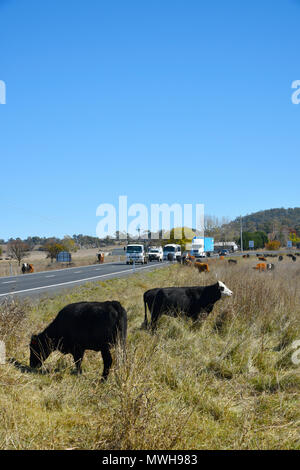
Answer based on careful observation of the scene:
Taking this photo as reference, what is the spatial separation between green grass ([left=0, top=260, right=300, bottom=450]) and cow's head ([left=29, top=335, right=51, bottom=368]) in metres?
0.18

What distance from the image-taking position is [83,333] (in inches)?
266

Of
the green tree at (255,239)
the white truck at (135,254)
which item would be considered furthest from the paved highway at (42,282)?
the green tree at (255,239)

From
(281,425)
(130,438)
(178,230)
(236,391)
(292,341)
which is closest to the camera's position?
(130,438)

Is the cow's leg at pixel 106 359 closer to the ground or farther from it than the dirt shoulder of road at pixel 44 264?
farther from it

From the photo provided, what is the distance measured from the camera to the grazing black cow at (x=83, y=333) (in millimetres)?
6555

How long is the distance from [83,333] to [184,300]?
3.94 meters

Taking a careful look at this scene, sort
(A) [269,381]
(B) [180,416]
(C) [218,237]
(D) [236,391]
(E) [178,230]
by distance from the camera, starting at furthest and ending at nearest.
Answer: (C) [218,237] → (E) [178,230] → (A) [269,381] → (D) [236,391] → (B) [180,416]

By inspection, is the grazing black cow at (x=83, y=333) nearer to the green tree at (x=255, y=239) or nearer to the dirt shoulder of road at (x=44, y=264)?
the dirt shoulder of road at (x=44, y=264)

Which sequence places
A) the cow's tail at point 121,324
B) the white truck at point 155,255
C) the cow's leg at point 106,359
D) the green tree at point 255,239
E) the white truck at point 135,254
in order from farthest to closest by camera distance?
1. the green tree at point 255,239
2. the white truck at point 155,255
3. the white truck at point 135,254
4. the cow's tail at point 121,324
5. the cow's leg at point 106,359

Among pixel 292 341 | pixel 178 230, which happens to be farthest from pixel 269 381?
pixel 178 230

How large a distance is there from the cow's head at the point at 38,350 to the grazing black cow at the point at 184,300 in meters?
3.40

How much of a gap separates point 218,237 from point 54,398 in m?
113

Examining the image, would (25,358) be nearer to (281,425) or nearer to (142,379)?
(142,379)
